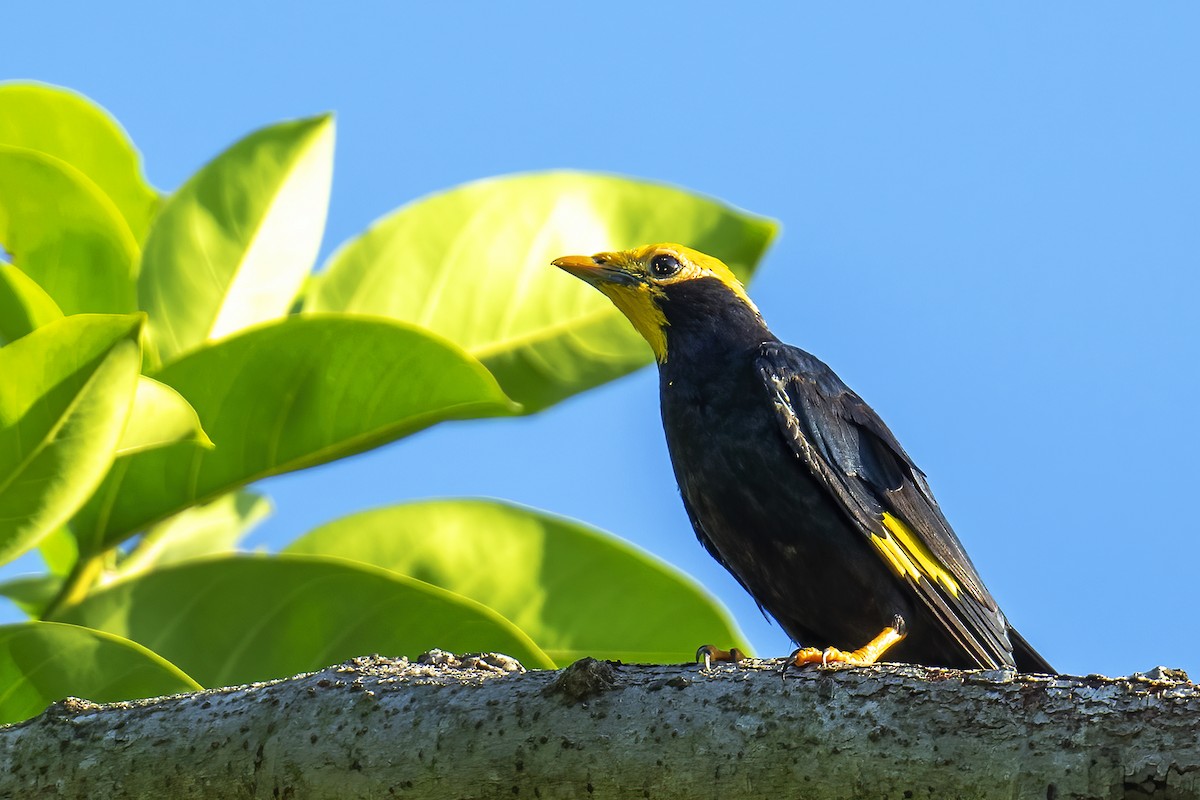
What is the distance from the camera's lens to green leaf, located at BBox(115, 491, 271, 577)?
13.6ft

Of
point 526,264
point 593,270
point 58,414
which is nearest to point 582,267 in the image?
point 593,270

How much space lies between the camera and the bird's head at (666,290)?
4668 mm

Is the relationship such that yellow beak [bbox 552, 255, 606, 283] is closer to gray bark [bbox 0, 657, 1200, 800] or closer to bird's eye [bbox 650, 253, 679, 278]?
bird's eye [bbox 650, 253, 679, 278]

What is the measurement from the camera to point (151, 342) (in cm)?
372

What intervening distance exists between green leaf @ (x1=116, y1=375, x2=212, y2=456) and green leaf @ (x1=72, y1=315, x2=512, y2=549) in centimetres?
30

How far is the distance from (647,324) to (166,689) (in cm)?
220

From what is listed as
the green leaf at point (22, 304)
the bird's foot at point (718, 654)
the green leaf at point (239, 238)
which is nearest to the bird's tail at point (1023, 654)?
the bird's foot at point (718, 654)

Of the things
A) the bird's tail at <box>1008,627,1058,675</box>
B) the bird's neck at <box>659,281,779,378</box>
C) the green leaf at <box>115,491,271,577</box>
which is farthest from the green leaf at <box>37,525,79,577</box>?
the bird's tail at <box>1008,627,1058,675</box>

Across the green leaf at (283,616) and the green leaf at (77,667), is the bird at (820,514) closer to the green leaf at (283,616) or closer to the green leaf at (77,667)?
the green leaf at (283,616)

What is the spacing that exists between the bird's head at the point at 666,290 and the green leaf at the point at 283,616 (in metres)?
1.54

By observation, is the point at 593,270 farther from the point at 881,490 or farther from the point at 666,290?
the point at 881,490

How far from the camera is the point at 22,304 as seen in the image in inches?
133

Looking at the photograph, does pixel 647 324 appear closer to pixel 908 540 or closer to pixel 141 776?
pixel 908 540

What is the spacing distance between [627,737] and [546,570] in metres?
1.44
